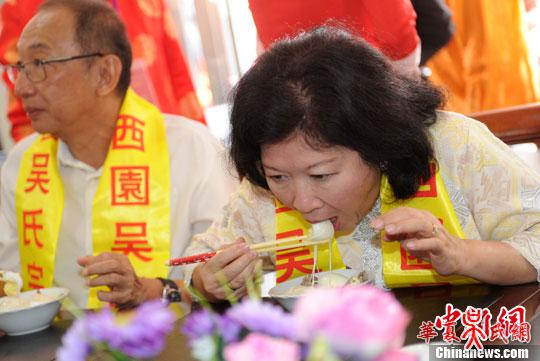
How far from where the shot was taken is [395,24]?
2.05 meters

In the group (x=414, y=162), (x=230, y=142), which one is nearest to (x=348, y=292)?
(x=414, y=162)

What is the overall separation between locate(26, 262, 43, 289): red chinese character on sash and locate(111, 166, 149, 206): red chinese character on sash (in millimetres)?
326

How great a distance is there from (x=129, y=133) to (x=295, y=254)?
3.01 ft

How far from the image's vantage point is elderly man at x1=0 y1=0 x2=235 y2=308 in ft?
7.47

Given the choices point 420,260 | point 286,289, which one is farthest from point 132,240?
point 420,260

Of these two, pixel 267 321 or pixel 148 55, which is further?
pixel 148 55

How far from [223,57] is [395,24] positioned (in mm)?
2716

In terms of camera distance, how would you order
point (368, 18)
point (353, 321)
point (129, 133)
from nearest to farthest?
1. point (353, 321)
2. point (368, 18)
3. point (129, 133)

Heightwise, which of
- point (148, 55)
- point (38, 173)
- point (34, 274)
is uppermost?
point (148, 55)

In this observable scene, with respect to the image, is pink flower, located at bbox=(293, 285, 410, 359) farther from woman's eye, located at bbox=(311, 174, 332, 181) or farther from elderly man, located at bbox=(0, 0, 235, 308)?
elderly man, located at bbox=(0, 0, 235, 308)

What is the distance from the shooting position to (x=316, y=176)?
4.64 ft

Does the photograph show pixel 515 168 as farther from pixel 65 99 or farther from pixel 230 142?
pixel 65 99

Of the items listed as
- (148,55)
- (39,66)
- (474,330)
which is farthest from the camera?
(148,55)

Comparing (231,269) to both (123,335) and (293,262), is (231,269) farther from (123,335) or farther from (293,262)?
(123,335)
